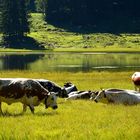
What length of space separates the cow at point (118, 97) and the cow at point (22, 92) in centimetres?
458

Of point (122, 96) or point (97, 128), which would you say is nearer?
point (97, 128)

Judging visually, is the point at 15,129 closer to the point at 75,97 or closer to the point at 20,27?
the point at 75,97

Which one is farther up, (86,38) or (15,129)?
(15,129)

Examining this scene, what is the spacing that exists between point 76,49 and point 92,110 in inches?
6108

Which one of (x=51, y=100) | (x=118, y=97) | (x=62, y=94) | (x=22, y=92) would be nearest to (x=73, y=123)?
(x=22, y=92)

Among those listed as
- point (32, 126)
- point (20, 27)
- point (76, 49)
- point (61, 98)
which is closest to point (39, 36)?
point (20, 27)

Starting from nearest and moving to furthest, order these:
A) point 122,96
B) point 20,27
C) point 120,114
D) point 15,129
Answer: point 15,129, point 120,114, point 122,96, point 20,27

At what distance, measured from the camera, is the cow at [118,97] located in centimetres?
2655

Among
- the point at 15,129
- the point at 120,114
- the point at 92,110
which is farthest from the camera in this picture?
the point at 92,110

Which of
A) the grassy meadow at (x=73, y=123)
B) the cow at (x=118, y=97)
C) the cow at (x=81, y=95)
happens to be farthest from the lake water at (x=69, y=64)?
the grassy meadow at (x=73, y=123)

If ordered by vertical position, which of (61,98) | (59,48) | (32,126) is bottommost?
(59,48)

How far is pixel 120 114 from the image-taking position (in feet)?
71.2

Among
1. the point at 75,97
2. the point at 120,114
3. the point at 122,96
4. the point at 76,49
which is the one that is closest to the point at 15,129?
the point at 120,114

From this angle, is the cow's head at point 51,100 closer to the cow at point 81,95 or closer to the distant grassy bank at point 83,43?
the cow at point 81,95
